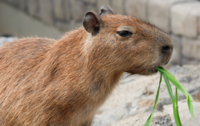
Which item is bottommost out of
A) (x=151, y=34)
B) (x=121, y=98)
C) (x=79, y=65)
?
(x=121, y=98)

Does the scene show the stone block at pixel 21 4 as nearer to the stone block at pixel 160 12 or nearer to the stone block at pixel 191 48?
the stone block at pixel 160 12

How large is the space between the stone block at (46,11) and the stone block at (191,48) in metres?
5.06

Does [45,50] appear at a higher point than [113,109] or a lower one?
higher

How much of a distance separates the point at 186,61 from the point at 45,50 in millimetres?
3818

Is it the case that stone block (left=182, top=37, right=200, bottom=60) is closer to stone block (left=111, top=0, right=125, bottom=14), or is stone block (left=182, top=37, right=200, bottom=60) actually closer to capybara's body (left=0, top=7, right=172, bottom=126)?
stone block (left=111, top=0, right=125, bottom=14)

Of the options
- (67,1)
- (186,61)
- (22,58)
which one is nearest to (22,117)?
(22,58)

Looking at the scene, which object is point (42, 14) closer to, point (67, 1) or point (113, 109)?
point (67, 1)

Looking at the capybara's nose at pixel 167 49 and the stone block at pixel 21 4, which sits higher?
the capybara's nose at pixel 167 49

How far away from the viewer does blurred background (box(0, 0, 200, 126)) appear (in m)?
4.16

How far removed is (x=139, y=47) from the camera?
2863 mm

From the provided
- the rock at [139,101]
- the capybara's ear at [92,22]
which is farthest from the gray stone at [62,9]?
the capybara's ear at [92,22]

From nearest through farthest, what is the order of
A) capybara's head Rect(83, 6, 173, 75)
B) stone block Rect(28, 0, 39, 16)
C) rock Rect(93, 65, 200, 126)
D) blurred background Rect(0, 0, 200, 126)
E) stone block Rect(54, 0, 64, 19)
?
capybara's head Rect(83, 6, 173, 75)
rock Rect(93, 65, 200, 126)
blurred background Rect(0, 0, 200, 126)
stone block Rect(54, 0, 64, 19)
stone block Rect(28, 0, 39, 16)

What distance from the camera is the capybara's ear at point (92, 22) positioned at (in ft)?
9.66

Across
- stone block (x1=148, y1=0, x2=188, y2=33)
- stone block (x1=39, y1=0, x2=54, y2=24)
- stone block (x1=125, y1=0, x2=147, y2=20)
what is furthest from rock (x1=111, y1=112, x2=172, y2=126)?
stone block (x1=39, y1=0, x2=54, y2=24)
